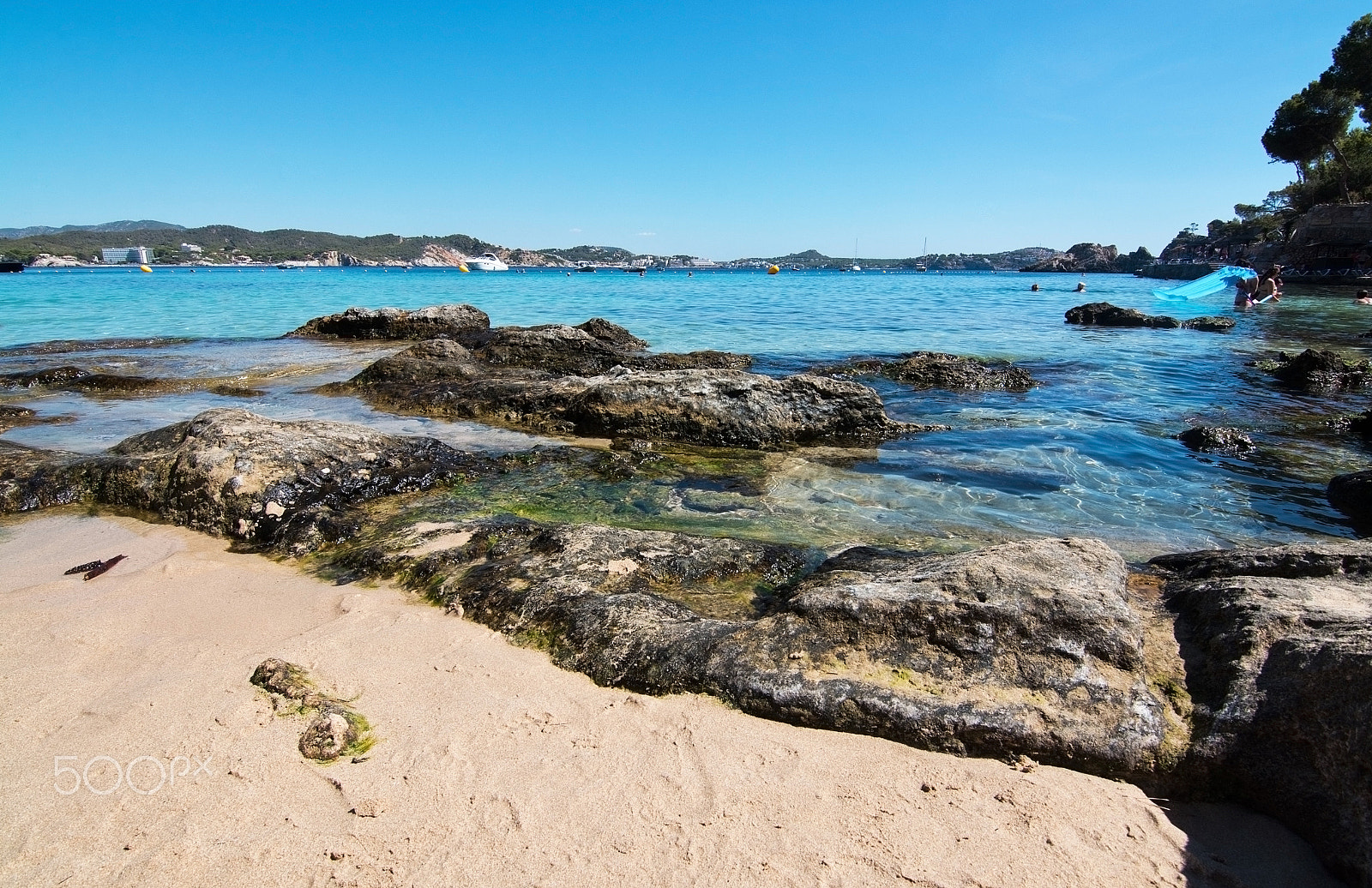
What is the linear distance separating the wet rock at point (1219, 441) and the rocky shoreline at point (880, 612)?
16.0 ft

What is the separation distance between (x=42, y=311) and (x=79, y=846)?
37445 mm

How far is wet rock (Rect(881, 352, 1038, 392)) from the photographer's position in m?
12.7

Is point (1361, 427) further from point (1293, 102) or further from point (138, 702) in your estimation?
point (1293, 102)

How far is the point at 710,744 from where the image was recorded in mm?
2846

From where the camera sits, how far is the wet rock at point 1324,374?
12.3 metres

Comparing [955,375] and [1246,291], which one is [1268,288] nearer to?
[1246,291]

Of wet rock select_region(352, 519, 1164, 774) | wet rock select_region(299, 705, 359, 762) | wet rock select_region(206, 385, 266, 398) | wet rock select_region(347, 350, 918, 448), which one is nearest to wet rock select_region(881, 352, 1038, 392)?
wet rock select_region(347, 350, 918, 448)

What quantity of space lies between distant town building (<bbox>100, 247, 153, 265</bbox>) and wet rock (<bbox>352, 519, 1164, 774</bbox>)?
15030 centimetres

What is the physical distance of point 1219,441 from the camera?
849 cm

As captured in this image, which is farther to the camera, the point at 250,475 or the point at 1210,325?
the point at 1210,325

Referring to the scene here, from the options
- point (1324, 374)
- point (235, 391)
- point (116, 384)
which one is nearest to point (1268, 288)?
point (1324, 374)

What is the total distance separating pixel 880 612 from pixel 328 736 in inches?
98.6

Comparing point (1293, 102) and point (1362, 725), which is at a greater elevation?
point (1293, 102)

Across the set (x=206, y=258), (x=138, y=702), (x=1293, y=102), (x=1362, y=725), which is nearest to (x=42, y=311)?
(x=138, y=702)
